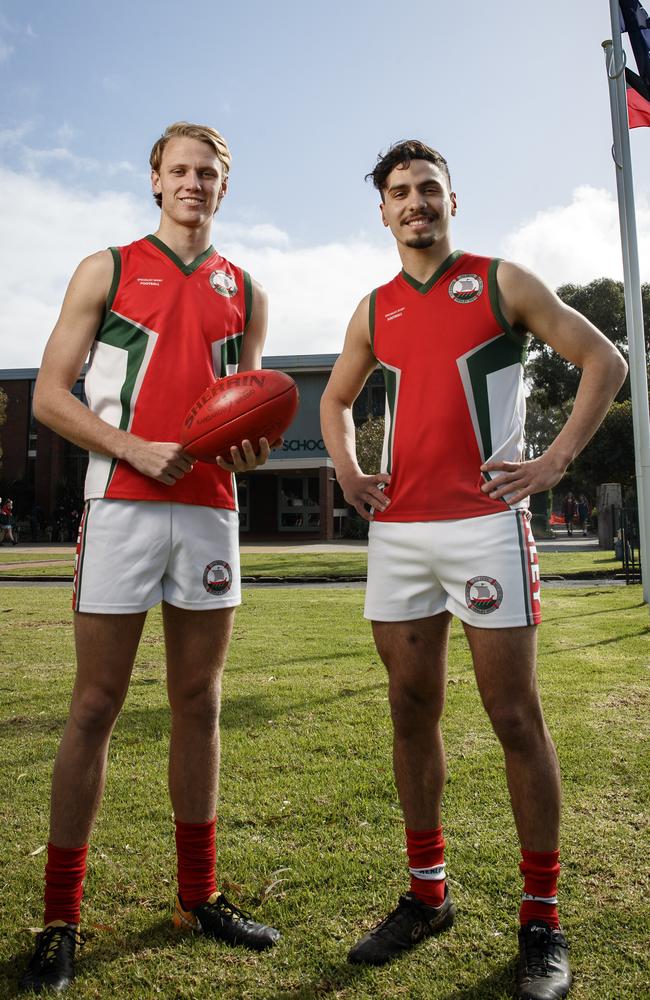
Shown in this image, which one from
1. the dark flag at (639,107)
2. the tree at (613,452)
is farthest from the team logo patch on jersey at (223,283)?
the tree at (613,452)

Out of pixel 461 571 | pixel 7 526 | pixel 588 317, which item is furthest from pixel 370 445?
pixel 461 571

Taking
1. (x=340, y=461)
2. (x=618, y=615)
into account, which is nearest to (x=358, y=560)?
(x=618, y=615)

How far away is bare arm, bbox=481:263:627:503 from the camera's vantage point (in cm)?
239

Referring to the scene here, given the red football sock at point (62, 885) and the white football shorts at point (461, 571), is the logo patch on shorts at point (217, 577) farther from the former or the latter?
the red football sock at point (62, 885)

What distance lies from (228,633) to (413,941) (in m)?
1.16

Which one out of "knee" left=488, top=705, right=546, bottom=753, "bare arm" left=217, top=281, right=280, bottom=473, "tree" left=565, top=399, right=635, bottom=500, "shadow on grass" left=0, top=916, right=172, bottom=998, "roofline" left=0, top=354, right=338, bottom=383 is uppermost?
"roofline" left=0, top=354, right=338, bottom=383

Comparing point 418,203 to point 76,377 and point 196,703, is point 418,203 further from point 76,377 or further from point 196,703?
point 196,703

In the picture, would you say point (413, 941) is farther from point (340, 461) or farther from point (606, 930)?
point (340, 461)

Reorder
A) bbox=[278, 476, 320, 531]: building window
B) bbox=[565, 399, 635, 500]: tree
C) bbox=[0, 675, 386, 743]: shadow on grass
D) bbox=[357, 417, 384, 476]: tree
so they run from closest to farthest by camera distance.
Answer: bbox=[0, 675, 386, 743]: shadow on grass → bbox=[357, 417, 384, 476]: tree → bbox=[565, 399, 635, 500]: tree → bbox=[278, 476, 320, 531]: building window

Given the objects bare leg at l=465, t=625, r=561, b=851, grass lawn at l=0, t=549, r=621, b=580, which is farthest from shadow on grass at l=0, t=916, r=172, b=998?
grass lawn at l=0, t=549, r=621, b=580

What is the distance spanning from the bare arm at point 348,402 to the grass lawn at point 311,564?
12.7 m

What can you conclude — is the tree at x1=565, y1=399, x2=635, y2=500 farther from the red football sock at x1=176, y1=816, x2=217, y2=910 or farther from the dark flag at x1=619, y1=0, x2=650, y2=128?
the red football sock at x1=176, y1=816, x2=217, y2=910

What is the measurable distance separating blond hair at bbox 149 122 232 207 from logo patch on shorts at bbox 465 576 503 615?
68.1 inches

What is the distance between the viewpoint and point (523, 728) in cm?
233
